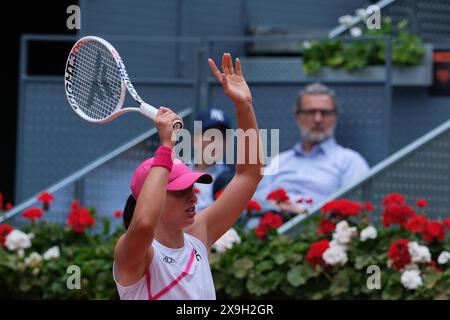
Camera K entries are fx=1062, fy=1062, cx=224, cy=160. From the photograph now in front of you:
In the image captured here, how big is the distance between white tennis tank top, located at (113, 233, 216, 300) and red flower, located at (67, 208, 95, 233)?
2706 millimetres

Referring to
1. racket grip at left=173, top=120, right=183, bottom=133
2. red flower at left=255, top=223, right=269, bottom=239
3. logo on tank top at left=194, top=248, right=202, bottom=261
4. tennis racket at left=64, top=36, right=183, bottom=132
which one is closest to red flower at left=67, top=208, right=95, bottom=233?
red flower at left=255, top=223, right=269, bottom=239

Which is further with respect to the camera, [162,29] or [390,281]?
[162,29]

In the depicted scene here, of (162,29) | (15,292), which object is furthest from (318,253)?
(162,29)

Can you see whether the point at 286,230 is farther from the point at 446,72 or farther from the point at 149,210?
the point at 149,210

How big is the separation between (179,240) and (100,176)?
14.0 ft

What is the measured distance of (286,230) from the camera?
6312mm

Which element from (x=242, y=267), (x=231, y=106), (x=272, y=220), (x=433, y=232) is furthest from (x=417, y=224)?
(x=231, y=106)

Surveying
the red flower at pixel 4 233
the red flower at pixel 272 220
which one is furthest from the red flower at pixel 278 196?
the red flower at pixel 4 233

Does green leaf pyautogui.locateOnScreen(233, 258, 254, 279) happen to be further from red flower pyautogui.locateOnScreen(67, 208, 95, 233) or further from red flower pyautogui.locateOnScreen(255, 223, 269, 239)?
red flower pyautogui.locateOnScreen(67, 208, 95, 233)

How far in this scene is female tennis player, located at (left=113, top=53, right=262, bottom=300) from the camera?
338 centimetres

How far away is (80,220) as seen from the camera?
6.38 m

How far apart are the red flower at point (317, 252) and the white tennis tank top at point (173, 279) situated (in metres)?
1.94

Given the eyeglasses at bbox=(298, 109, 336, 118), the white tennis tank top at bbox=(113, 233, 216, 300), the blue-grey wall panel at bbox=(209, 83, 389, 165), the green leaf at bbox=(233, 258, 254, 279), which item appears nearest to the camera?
the white tennis tank top at bbox=(113, 233, 216, 300)

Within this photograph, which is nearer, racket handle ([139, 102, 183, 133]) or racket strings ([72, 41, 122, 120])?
racket handle ([139, 102, 183, 133])
